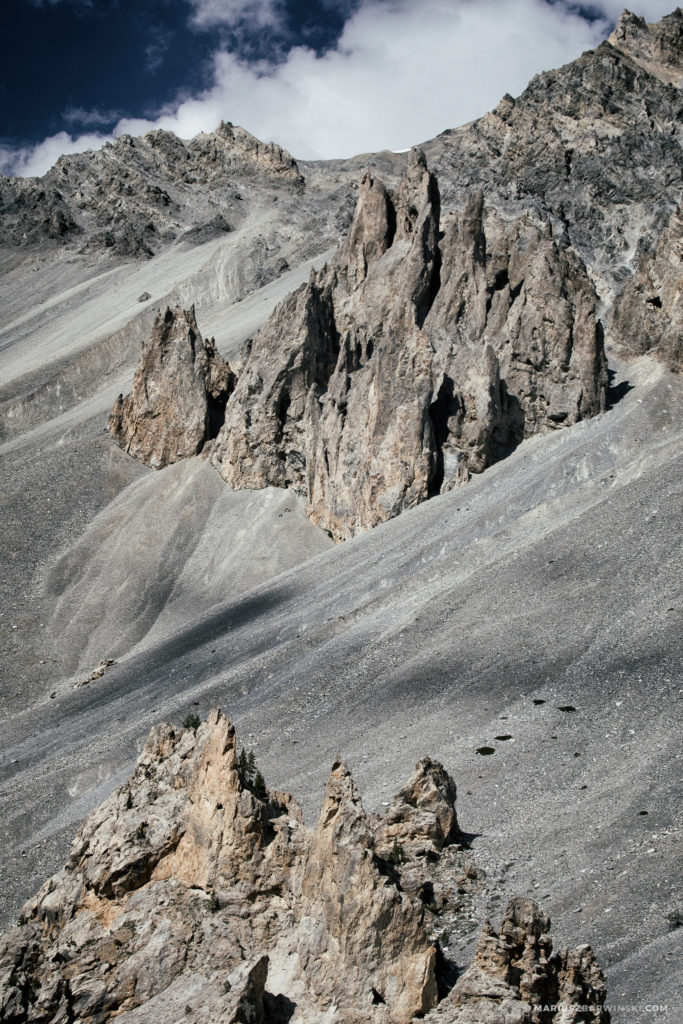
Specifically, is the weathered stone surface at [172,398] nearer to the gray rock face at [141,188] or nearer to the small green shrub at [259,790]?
the small green shrub at [259,790]

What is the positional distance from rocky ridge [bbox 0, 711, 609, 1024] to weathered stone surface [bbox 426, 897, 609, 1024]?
2 centimetres

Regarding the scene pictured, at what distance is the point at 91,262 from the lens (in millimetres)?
117188

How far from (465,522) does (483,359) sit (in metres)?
15.3

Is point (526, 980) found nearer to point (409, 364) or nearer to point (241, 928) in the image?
point (241, 928)

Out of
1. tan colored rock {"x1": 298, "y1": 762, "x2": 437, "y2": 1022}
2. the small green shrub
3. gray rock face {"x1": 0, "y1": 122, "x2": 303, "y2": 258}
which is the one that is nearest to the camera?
tan colored rock {"x1": 298, "y1": 762, "x2": 437, "y2": 1022}

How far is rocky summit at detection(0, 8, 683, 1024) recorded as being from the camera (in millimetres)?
14133

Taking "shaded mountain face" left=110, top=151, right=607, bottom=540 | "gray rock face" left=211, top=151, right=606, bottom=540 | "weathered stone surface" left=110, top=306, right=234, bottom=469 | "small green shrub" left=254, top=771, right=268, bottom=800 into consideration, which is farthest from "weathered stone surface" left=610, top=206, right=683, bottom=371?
"small green shrub" left=254, top=771, right=268, bottom=800

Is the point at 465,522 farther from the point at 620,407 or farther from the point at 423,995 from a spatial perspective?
the point at 423,995

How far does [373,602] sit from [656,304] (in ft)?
115

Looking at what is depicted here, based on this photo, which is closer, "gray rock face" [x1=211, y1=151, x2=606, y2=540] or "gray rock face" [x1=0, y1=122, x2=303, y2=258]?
"gray rock face" [x1=211, y1=151, x2=606, y2=540]

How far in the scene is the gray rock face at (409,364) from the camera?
182ft

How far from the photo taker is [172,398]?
226 feet

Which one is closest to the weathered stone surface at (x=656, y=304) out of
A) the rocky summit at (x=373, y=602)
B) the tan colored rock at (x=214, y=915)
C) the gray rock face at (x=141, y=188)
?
the rocky summit at (x=373, y=602)

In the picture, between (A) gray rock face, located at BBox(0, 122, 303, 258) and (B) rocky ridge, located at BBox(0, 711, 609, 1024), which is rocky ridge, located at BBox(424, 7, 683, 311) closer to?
(A) gray rock face, located at BBox(0, 122, 303, 258)
